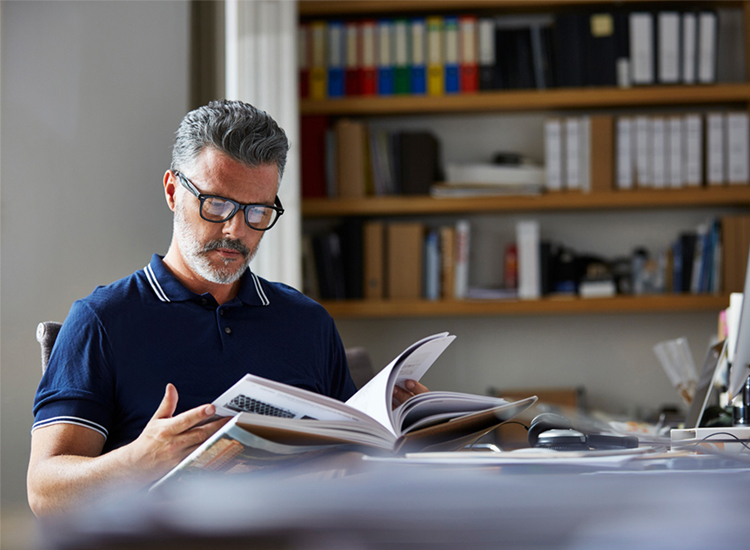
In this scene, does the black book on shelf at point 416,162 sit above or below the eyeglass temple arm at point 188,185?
above

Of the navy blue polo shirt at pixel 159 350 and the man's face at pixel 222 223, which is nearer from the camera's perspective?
the navy blue polo shirt at pixel 159 350

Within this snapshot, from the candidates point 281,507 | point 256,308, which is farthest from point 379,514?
point 256,308

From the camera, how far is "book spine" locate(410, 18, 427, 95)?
9.48ft

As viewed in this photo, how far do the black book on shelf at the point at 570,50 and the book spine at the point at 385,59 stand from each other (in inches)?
26.4

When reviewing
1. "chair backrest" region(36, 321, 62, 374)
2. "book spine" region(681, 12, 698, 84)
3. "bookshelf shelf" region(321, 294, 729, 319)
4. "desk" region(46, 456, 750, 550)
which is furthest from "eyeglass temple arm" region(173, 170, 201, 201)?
"book spine" region(681, 12, 698, 84)

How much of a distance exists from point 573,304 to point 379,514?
260 centimetres

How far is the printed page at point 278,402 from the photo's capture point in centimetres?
70

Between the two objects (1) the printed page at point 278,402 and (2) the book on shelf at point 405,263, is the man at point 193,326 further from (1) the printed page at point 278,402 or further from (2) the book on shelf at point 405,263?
(2) the book on shelf at point 405,263

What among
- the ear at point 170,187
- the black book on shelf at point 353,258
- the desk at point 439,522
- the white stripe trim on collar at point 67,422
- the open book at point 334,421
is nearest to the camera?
the desk at point 439,522

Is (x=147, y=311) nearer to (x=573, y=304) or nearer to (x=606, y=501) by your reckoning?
(x=606, y=501)

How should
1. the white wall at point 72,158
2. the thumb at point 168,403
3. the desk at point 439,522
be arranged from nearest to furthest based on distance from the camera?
the desk at point 439,522
the thumb at point 168,403
the white wall at point 72,158

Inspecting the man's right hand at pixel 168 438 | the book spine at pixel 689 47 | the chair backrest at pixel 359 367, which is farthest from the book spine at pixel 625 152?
the man's right hand at pixel 168 438

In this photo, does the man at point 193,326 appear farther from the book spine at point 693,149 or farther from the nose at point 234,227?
the book spine at point 693,149

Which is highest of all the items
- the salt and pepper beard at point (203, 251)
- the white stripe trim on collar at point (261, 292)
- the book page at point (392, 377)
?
the salt and pepper beard at point (203, 251)
